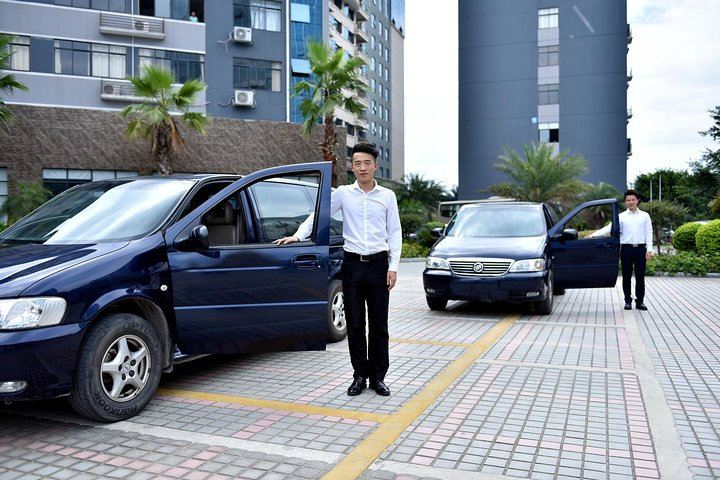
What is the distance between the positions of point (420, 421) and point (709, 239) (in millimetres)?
16141

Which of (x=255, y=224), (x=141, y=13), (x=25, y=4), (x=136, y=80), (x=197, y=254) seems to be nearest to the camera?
(x=197, y=254)

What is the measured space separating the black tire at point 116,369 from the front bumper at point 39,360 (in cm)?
10

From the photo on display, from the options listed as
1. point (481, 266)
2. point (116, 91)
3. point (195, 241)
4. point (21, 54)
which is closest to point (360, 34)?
point (116, 91)

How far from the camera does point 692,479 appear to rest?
3.51m

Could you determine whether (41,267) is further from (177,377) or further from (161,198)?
(177,377)

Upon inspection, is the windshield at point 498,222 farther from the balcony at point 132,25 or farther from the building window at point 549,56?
the building window at point 549,56

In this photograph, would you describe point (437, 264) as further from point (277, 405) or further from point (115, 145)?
point (115, 145)

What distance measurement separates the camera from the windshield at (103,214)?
498cm

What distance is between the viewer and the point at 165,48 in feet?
116

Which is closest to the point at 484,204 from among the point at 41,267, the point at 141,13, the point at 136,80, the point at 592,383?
the point at 592,383

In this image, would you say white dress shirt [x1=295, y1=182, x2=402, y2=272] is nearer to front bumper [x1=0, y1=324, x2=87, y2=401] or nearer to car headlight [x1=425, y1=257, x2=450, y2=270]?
front bumper [x1=0, y1=324, x2=87, y2=401]

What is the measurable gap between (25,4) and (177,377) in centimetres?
3294

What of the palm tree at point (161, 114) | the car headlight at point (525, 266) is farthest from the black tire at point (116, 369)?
the palm tree at point (161, 114)

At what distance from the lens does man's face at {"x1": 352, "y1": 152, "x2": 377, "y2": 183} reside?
5.02 m
